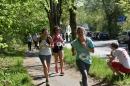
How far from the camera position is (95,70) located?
1037 centimetres

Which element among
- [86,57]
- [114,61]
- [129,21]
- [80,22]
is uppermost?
[86,57]

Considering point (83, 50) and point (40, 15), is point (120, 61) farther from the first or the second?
point (40, 15)

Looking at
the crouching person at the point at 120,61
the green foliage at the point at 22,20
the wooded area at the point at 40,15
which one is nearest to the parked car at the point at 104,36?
the wooded area at the point at 40,15

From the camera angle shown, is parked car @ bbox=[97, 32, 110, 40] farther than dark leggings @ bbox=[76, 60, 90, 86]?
Yes

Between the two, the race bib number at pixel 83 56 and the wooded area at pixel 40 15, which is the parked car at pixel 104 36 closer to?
the wooded area at pixel 40 15

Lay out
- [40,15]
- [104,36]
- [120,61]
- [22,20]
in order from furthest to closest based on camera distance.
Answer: [104,36], [40,15], [22,20], [120,61]

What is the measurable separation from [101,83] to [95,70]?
1.84 m

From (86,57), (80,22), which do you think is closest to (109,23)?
(86,57)

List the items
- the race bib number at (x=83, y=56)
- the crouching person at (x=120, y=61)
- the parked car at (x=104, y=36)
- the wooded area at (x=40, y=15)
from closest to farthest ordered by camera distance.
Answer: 1. the race bib number at (x=83, y=56)
2. the crouching person at (x=120, y=61)
3. the wooded area at (x=40, y=15)
4. the parked car at (x=104, y=36)

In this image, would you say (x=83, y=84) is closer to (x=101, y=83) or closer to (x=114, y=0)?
(x=101, y=83)

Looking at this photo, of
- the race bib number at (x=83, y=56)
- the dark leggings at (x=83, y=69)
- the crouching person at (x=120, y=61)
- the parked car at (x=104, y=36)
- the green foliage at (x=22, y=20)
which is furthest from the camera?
the parked car at (x=104, y=36)

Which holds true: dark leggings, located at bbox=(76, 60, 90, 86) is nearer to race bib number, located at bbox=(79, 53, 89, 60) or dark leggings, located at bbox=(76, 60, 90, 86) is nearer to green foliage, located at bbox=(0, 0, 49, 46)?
race bib number, located at bbox=(79, 53, 89, 60)

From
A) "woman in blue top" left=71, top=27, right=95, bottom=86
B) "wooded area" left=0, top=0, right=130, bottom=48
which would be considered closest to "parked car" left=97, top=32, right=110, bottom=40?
"wooded area" left=0, top=0, right=130, bottom=48

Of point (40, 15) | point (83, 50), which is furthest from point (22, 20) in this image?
point (83, 50)
